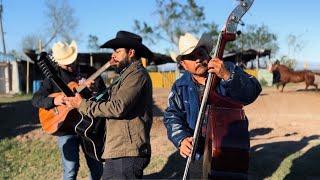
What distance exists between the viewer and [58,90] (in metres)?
5.84

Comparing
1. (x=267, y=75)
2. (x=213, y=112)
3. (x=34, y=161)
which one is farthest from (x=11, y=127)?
(x=267, y=75)

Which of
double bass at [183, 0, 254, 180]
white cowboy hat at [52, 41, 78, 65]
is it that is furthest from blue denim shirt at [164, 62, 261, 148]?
white cowboy hat at [52, 41, 78, 65]

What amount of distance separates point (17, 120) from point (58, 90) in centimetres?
808

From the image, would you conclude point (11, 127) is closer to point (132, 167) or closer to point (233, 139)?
point (132, 167)

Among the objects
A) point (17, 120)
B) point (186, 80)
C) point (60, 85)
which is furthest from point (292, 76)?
point (186, 80)

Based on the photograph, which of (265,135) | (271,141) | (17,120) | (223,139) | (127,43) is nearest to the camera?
(223,139)

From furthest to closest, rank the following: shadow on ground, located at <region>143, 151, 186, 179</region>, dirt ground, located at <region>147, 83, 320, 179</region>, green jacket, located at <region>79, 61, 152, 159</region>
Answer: shadow on ground, located at <region>143, 151, 186, 179</region> → dirt ground, located at <region>147, 83, 320, 179</region> → green jacket, located at <region>79, 61, 152, 159</region>

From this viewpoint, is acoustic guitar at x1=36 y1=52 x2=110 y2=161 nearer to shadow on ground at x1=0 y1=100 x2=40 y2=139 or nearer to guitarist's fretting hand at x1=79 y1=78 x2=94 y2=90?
guitarist's fretting hand at x1=79 y1=78 x2=94 y2=90

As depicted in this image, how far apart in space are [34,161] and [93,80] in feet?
12.8

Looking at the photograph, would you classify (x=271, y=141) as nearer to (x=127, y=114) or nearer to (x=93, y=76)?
(x=93, y=76)

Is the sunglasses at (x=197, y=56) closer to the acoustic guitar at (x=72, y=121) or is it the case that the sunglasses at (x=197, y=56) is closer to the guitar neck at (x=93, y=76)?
the acoustic guitar at (x=72, y=121)

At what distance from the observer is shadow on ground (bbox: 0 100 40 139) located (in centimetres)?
1177

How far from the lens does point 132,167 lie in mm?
4285

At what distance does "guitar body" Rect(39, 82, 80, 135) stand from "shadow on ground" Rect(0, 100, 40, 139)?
5.75 meters
